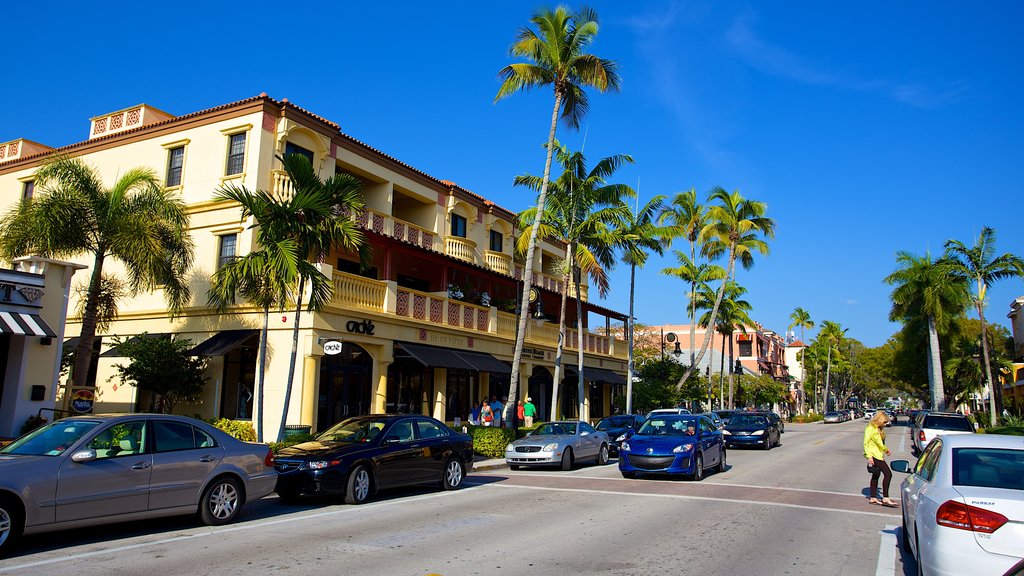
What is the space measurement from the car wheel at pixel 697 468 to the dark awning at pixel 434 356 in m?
9.15

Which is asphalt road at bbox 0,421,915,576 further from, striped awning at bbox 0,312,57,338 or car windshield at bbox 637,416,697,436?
striped awning at bbox 0,312,57,338

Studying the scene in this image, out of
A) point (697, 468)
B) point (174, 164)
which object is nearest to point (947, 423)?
point (697, 468)

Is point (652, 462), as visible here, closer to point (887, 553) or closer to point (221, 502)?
point (887, 553)

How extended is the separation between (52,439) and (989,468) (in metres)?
9.84

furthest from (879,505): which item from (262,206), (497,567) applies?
(262,206)

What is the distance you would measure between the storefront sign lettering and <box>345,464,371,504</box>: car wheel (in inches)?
353

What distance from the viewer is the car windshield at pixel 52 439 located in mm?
8164

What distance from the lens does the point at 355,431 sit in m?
12.7

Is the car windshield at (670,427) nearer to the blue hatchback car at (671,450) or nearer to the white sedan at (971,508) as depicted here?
the blue hatchback car at (671,450)

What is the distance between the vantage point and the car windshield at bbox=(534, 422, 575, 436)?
19.4 metres

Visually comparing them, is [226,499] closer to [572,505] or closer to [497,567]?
[497,567]

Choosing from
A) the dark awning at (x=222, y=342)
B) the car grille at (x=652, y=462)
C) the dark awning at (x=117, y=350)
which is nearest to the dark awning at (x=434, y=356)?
the dark awning at (x=222, y=342)

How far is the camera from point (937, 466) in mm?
6441

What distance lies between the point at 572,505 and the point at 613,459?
10865mm
